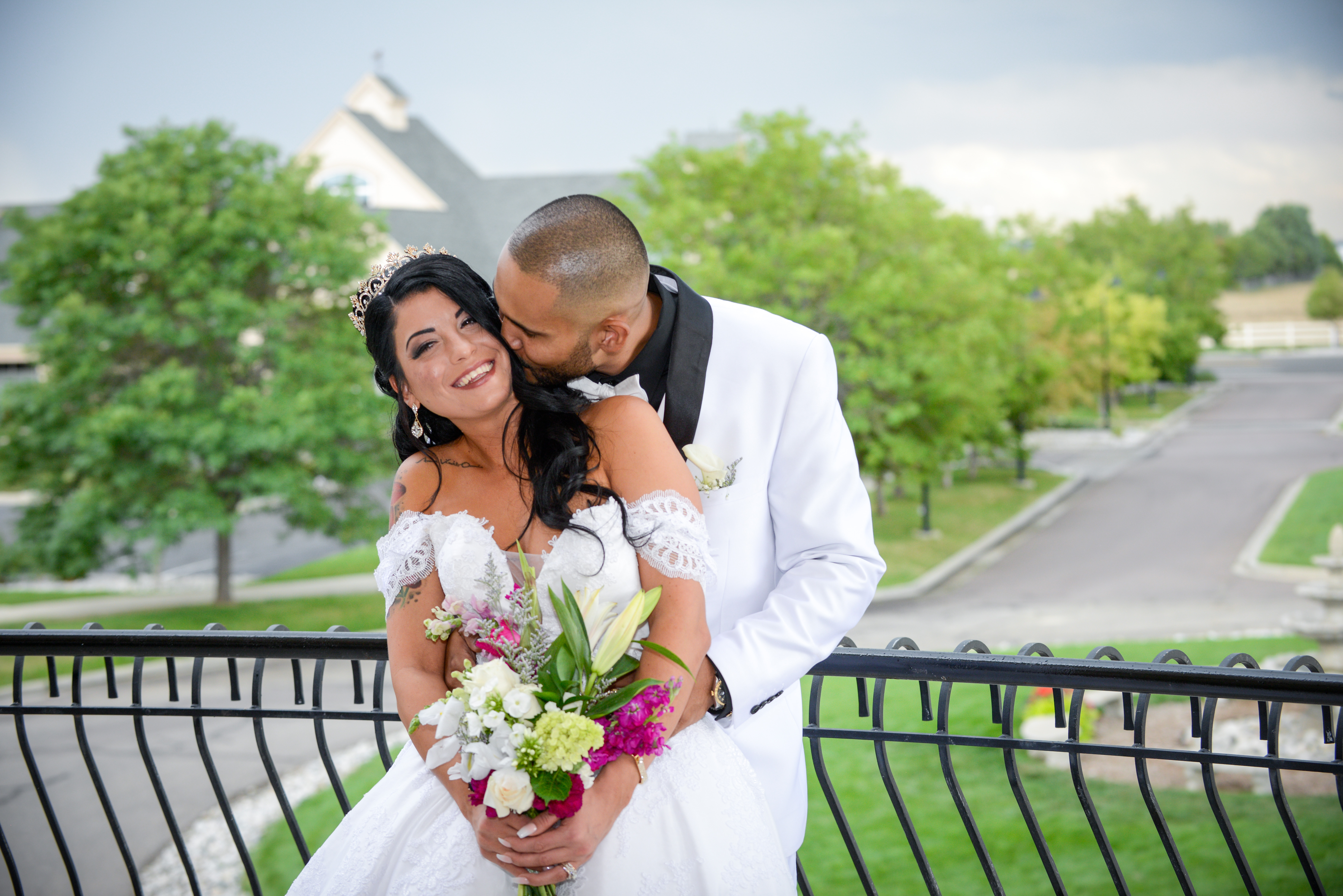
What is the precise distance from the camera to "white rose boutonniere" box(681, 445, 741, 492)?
2.42 m

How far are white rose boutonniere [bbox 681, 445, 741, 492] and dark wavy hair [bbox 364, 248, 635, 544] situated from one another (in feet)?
0.68

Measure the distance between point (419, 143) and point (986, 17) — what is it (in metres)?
56.6

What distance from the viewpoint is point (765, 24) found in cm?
8300

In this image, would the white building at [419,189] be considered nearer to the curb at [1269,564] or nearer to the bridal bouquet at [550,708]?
the curb at [1269,564]

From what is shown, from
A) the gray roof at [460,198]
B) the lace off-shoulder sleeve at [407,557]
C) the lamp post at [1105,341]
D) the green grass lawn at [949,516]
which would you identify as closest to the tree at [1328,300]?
the lamp post at [1105,341]

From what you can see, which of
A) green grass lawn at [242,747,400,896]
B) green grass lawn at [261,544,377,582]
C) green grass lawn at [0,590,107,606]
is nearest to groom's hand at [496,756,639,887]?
green grass lawn at [242,747,400,896]

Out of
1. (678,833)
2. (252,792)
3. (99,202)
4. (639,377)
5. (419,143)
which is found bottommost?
(252,792)

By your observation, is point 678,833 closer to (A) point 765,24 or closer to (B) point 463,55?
(B) point 463,55

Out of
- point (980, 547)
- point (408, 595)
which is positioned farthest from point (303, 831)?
point (980, 547)

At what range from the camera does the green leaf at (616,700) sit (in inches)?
80.0

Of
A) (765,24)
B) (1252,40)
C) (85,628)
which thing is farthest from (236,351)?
(1252,40)

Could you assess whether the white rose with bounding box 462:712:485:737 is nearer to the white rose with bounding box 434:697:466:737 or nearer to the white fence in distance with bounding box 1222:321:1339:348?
the white rose with bounding box 434:697:466:737

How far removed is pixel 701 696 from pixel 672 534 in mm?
375

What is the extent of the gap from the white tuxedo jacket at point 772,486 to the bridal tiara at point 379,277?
0.67 metres
